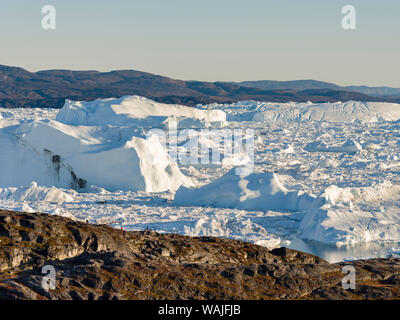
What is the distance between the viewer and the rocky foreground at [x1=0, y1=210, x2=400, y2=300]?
31.2 ft

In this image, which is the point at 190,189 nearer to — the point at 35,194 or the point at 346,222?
the point at 35,194

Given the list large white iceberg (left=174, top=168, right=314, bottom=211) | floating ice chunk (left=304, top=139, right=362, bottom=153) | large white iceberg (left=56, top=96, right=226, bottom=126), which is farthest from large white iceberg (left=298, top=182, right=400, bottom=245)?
large white iceberg (left=56, top=96, right=226, bottom=126)

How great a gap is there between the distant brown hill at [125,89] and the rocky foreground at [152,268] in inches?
4167

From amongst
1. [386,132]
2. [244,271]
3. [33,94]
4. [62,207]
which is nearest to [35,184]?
[62,207]

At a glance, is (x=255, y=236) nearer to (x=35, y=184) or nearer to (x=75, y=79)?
(x=35, y=184)

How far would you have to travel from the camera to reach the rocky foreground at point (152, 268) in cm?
952

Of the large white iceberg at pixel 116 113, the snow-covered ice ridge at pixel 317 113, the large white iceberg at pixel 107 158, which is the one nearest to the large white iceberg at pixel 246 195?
the large white iceberg at pixel 107 158

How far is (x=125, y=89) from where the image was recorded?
14200 centimetres

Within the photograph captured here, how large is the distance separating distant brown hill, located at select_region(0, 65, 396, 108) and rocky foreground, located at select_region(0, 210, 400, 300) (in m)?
106

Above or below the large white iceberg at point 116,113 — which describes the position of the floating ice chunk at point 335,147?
below

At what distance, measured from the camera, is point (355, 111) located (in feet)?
227

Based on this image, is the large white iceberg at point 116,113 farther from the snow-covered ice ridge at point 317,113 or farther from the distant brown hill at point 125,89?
the distant brown hill at point 125,89
